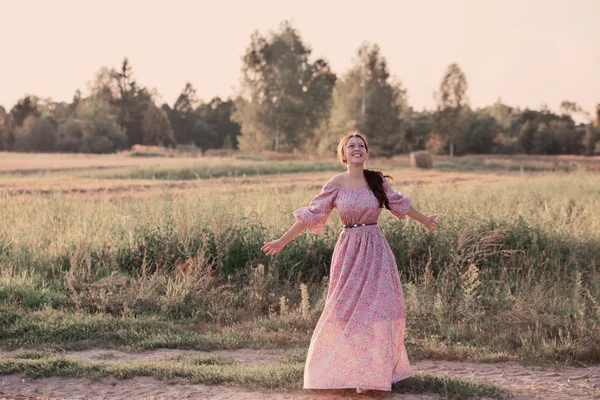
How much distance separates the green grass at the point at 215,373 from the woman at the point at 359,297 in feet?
0.99

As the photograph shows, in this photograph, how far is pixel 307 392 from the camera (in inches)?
207

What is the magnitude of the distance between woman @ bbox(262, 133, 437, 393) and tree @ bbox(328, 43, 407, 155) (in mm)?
46583

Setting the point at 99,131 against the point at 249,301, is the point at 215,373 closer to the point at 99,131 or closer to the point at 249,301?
the point at 249,301

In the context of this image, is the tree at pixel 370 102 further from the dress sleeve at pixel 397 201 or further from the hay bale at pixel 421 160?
the dress sleeve at pixel 397 201

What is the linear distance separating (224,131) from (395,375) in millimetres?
78834

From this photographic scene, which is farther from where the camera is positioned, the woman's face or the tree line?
the tree line

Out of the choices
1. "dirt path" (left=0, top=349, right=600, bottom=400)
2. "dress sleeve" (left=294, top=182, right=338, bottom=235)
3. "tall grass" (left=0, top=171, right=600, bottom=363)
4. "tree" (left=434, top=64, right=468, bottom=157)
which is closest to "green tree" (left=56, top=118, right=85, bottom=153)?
"tree" (left=434, top=64, right=468, bottom=157)

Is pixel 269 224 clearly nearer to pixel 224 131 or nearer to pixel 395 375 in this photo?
pixel 395 375

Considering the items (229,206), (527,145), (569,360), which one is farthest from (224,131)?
(569,360)

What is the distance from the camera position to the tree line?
5366 cm

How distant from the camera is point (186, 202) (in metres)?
11.2

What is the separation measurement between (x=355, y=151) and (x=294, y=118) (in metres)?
49.9

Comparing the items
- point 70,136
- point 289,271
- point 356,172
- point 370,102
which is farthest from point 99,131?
point 356,172

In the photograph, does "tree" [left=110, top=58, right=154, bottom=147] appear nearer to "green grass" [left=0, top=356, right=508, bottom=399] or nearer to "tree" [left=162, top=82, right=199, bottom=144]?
"tree" [left=162, top=82, right=199, bottom=144]
